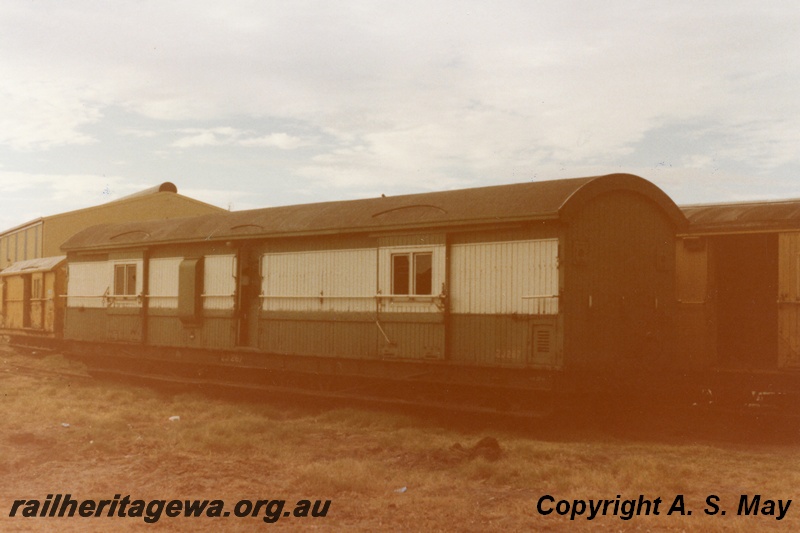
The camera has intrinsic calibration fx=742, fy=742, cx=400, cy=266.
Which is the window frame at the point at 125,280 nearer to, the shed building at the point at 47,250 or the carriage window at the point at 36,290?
the shed building at the point at 47,250

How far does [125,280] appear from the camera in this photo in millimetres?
18578

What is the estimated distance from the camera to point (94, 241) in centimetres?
1969

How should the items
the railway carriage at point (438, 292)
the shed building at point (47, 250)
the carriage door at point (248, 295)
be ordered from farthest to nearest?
the shed building at point (47, 250), the carriage door at point (248, 295), the railway carriage at point (438, 292)

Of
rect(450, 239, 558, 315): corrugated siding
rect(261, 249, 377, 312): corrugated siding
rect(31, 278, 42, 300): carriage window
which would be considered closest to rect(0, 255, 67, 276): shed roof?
rect(31, 278, 42, 300): carriage window

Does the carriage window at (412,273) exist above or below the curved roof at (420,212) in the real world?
below

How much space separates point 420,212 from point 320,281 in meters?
2.64

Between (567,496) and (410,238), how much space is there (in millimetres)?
6095

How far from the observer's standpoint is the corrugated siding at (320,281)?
44.8 feet

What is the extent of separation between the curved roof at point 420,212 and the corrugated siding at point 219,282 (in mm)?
515

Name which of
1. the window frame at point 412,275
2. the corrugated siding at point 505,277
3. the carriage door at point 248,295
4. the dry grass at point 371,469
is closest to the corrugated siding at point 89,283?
the carriage door at point 248,295

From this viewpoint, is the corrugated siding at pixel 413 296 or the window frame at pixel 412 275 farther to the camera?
the window frame at pixel 412 275

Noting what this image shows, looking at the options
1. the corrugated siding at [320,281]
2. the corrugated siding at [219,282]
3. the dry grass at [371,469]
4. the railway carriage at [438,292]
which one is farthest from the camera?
the corrugated siding at [219,282]

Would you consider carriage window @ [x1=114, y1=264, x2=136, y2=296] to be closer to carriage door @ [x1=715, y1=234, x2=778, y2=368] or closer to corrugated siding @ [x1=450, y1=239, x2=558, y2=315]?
corrugated siding @ [x1=450, y1=239, x2=558, y2=315]

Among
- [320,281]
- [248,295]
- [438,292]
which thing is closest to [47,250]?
[248,295]
